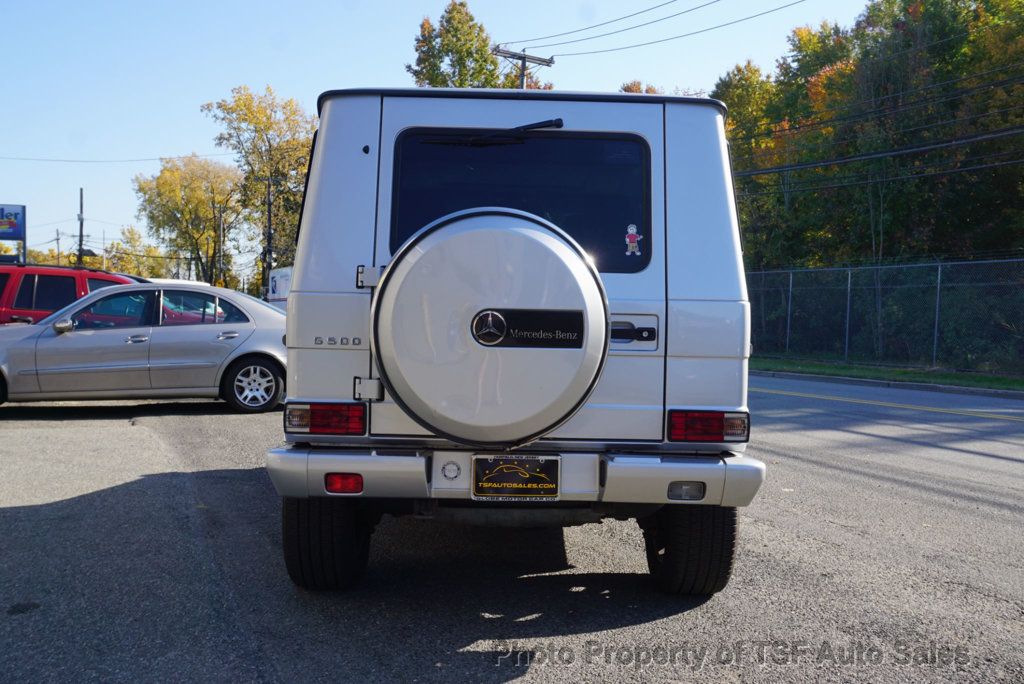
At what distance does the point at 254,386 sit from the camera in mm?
11133

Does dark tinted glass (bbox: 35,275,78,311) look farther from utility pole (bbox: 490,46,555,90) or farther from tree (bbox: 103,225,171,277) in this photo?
tree (bbox: 103,225,171,277)

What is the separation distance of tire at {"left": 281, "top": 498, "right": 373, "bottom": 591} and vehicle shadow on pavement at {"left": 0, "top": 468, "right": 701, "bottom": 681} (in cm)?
12

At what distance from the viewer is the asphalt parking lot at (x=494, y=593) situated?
3.63 meters

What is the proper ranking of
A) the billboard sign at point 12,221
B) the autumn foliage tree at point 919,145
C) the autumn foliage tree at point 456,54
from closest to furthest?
the autumn foliage tree at point 919,145 → the autumn foliage tree at point 456,54 → the billboard sign at point 12,221

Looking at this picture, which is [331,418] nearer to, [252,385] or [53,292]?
[252,385]

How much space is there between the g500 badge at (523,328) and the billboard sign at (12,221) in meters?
79.7

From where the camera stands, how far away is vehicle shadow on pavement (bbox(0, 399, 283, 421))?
10969 mm

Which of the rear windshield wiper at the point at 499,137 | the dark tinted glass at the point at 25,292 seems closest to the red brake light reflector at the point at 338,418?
the rear windshield wiper at the point at 499,137

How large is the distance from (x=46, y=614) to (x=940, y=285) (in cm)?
2094

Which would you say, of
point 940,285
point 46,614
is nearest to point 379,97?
point 46,614

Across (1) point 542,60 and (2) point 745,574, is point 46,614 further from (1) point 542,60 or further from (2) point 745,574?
(1) point 542,60

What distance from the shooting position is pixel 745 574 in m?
4.88

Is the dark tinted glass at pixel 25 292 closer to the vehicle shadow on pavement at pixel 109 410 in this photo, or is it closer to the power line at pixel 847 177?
the vehicle shadow on pavement at pixel 109 410

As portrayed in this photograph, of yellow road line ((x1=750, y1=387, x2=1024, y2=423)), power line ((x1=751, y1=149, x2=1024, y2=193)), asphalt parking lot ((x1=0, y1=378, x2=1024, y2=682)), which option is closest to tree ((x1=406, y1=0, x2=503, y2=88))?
power line ((x1=751, y1=149, x2=1024, y2=193))
